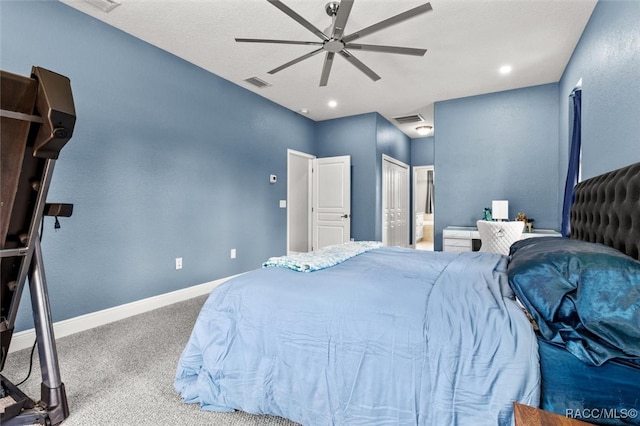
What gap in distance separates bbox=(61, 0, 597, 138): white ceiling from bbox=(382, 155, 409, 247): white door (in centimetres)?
183

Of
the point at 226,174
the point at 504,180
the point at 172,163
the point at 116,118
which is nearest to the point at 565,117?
the point at 504,180

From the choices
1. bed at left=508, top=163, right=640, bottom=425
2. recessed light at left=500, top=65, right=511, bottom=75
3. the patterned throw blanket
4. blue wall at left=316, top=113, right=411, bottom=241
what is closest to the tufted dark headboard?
bed at left=508, top=163, right=640, bottom=425

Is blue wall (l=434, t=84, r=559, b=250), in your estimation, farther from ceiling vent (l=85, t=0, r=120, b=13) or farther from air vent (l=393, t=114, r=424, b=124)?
ceiling vent (l=85, t=0, r=120, b=13)

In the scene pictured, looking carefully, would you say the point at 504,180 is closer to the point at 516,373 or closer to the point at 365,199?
the point at 365,199

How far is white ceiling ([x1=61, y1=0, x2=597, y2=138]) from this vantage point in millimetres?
2717

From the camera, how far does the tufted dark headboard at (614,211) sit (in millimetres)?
1457

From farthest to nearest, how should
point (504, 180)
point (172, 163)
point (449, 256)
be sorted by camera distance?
point (504, 180) → point (172, 163) → point (449, 256)

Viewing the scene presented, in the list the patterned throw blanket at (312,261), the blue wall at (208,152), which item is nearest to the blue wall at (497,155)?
the blue wall at (208,152)

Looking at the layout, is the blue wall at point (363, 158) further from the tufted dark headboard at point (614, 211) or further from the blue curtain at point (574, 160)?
the tufted dark headboard at point (614, 211)

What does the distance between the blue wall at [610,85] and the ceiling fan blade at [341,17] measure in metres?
1.75

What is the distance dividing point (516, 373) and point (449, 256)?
1446mm

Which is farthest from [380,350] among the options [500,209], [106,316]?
[500,209]

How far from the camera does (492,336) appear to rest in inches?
45.5

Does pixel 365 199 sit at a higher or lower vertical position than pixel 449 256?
higher
